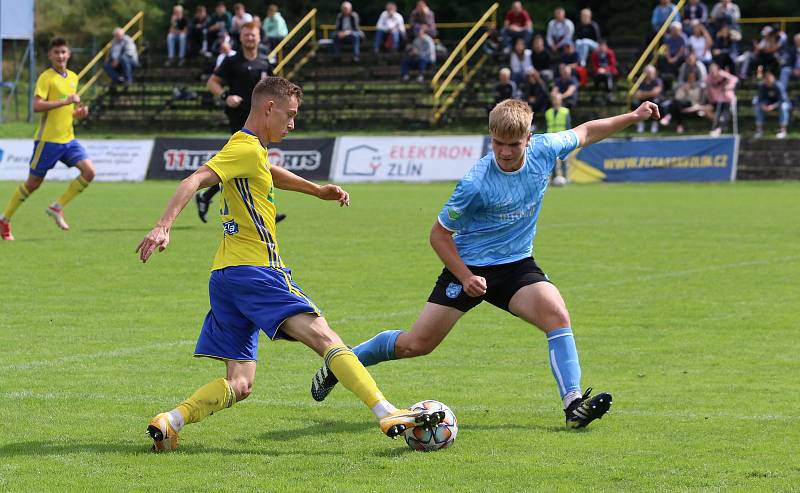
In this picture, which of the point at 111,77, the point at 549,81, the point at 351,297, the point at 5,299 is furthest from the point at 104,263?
the point at 111,77

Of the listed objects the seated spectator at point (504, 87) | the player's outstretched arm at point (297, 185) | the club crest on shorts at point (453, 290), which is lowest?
the seated spectator at point (504, 87)

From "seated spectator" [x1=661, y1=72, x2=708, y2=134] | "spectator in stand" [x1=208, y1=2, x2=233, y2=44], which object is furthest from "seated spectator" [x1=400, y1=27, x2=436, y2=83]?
"seated spectator" [x1=661, y1=72, x2=708, y2=134]

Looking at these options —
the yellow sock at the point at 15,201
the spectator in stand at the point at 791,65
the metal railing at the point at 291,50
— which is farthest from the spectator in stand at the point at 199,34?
the yellow sock at the point at 15,201

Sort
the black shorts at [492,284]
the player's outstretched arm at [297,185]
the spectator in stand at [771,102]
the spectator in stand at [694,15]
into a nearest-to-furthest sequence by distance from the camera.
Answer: the player's outstretched arm at [297,185] < the black shorts at [492,284] < the spectator in stand at [771,102] < the spectator in stand at [694,15]

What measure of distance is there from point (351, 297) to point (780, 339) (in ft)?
12.0

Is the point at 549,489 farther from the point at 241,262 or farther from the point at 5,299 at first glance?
the point at 5,299

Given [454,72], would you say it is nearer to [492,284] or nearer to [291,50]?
[291,50]

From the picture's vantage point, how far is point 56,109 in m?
15.8

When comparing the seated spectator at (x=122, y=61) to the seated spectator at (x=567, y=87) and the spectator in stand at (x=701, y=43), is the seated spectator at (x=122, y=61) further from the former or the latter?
the spectator in stand at (x=701, y=43)

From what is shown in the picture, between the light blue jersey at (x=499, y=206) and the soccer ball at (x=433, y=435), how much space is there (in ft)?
3.12

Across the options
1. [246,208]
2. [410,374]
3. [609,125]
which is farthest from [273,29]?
[246,208]

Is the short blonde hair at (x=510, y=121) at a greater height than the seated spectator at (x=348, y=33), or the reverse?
the short blonde hair at (x=510, y=121)

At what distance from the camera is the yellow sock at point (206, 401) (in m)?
5.89

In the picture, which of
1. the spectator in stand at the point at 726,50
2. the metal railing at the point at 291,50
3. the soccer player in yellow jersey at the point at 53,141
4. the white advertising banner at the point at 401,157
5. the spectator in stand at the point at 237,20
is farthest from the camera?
the metal railing at the point at 291,50
